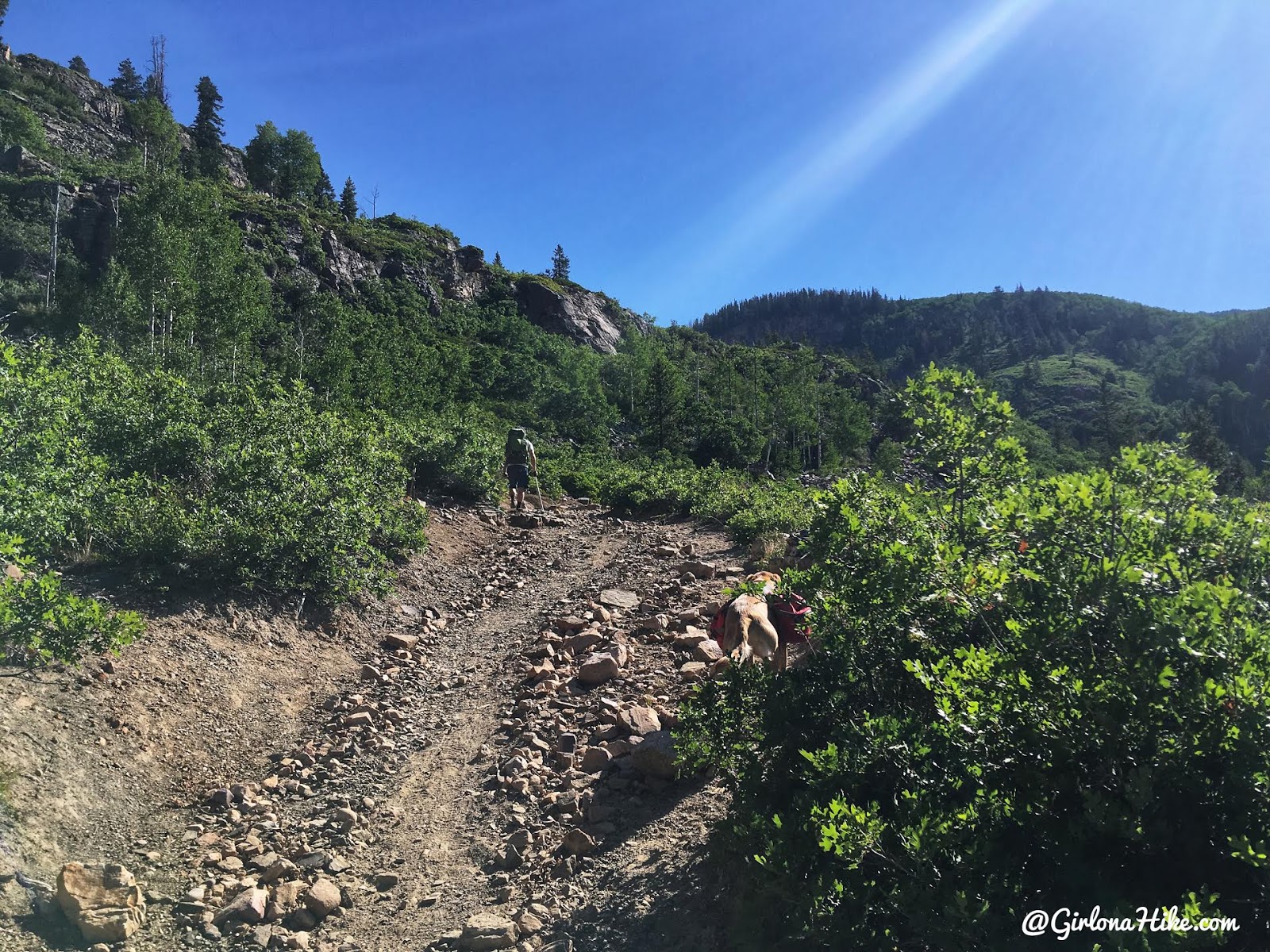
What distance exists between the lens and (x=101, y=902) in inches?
140

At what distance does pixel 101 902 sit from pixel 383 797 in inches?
76.9

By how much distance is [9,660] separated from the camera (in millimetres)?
4988

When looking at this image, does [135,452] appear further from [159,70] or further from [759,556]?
[159,70]

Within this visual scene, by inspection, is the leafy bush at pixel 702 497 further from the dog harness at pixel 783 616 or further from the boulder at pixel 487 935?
the boulder at pixel 487 935

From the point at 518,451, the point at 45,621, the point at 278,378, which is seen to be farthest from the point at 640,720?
the point at 278,378

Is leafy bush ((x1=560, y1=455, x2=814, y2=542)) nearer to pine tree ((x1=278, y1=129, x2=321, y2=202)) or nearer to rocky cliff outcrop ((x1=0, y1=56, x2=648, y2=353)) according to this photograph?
rocky cliff outcrop ((x1=0, y1=56, x2=648, y2=353))

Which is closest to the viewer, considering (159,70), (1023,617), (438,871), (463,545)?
(1023,617)

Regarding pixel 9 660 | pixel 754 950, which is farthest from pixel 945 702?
pixel 9 660

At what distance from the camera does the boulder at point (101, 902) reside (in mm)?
3439

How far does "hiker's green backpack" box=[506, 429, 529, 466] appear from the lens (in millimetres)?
15946

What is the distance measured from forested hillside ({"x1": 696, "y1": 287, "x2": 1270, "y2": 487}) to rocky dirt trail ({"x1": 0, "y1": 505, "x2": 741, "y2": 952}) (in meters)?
64.1

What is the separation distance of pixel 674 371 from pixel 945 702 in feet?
152

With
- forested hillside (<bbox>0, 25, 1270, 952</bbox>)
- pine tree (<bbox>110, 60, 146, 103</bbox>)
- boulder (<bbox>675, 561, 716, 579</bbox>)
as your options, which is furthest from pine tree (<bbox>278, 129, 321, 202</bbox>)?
boulder (<bbox>675, 561, 716, 579</bbox>)

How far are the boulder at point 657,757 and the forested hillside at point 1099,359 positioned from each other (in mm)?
64294
